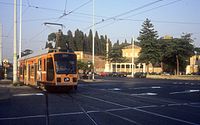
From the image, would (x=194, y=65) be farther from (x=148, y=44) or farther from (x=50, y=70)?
(x=50, y=70)

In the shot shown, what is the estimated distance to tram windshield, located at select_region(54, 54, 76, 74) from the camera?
27016 mm

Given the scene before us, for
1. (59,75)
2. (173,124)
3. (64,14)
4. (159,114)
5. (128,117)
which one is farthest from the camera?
(64,14)

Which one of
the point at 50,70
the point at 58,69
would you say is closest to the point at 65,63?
the point at 58,69

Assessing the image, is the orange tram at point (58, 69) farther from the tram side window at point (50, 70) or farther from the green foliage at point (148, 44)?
the green foliage at point (148, 44)

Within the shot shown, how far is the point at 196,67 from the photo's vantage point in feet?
378

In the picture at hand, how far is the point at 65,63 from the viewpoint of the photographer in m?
27.5

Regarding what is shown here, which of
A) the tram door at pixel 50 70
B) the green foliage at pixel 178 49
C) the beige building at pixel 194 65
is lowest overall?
the tram door at pixel 50 70

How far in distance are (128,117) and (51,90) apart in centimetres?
1632

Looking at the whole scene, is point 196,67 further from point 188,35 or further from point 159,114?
point 159,114

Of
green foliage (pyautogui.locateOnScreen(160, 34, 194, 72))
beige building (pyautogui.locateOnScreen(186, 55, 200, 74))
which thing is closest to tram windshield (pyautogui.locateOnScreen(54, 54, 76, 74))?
green foliage (pyautogui.locateOnScreen(160, 34, 194, 72))

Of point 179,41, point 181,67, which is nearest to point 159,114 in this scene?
point 179,41

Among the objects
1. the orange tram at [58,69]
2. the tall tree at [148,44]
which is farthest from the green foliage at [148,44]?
the orange tram at [58,69]

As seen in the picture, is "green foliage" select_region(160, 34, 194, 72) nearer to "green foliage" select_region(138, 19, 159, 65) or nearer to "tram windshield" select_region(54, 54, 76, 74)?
"green foliage" select_region(138, 19, 159, 65)

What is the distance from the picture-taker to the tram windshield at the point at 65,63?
Answer: 88.6 feet
